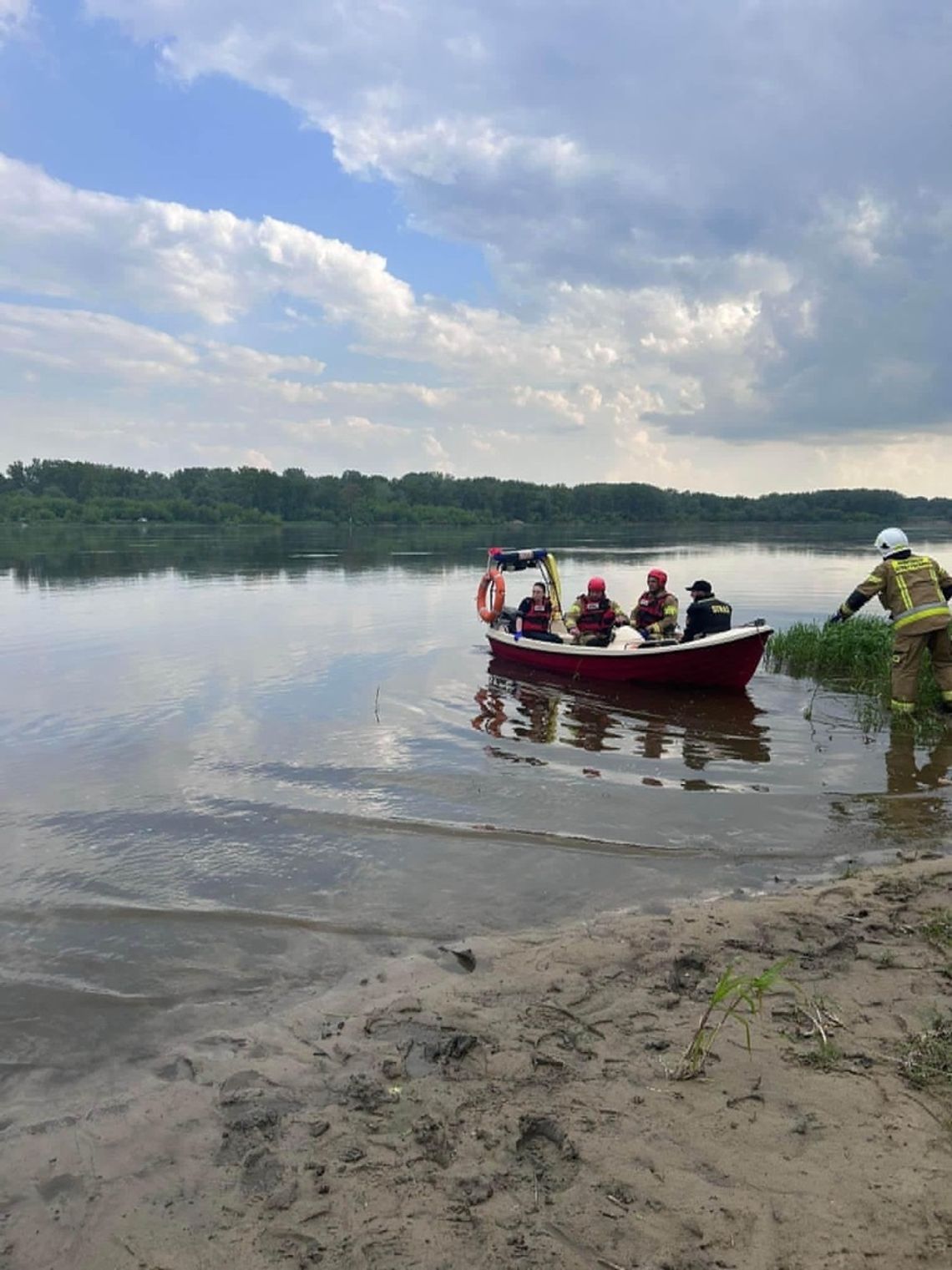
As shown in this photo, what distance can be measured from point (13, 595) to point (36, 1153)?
2754 cm

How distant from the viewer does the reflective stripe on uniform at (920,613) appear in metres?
10.3

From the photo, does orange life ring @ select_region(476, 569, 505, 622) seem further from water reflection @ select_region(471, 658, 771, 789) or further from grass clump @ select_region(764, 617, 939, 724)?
grass clump @ select_region(764, 617, 939, 724)

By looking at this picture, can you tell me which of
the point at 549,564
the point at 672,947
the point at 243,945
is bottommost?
the point at 243,945

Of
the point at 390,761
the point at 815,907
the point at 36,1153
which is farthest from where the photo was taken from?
the point at 390,761

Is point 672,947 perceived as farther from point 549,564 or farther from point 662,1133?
point 549,564

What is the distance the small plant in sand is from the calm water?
1.59m

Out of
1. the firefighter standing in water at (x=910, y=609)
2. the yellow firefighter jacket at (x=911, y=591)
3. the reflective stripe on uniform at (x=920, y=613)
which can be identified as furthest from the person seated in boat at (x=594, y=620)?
the reflective stripe on uniform at (x=920, y=613)

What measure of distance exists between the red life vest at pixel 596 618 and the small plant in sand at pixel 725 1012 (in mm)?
10074

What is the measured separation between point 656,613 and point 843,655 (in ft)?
10.9

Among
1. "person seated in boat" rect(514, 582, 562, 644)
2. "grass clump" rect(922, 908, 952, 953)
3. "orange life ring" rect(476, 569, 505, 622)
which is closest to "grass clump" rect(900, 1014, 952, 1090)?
"grass clump" rect(922, 908, 952, 953)

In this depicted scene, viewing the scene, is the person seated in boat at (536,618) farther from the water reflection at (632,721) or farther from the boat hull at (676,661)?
the water reflection at (632,721)

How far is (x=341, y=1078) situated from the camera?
3584 mm

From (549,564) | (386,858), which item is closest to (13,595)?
(549,564)

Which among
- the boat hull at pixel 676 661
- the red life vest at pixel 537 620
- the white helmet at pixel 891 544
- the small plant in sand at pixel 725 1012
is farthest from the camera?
the red life vest at pixel 537 620
